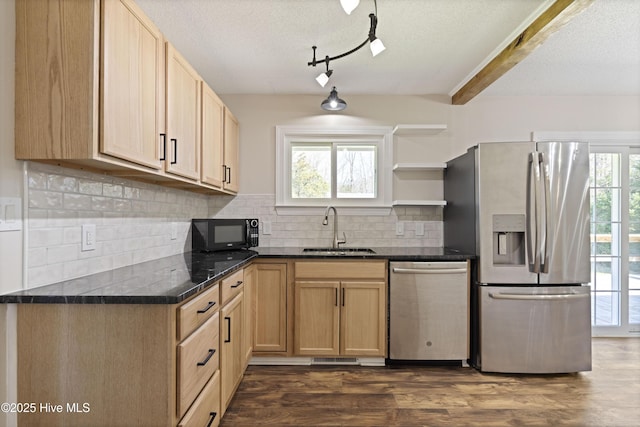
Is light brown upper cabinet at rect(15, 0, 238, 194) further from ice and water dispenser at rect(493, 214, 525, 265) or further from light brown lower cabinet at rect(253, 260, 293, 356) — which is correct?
ice and water dispenser at rect(493, 214, 525, 265)

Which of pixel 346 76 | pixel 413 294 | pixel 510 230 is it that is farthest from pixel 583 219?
pixel 346 76

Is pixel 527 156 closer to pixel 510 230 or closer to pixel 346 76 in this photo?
pixel 510 230

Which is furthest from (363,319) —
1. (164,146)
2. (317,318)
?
(164,146)

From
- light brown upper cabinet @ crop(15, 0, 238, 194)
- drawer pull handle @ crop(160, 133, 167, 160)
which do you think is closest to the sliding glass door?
drawer pull handle @ crop(160, 133, 167, 160)

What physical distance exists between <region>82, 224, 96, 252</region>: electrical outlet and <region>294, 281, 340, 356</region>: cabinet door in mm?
1460

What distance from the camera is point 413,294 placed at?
2734mm

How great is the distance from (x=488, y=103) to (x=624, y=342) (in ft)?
8.70

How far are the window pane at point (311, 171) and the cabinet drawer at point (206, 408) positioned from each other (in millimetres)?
2009

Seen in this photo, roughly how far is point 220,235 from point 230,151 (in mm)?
752

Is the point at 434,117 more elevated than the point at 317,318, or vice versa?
the point at 434,117

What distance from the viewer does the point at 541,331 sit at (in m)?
2.62

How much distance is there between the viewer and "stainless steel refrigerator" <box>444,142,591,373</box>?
2.61 metres

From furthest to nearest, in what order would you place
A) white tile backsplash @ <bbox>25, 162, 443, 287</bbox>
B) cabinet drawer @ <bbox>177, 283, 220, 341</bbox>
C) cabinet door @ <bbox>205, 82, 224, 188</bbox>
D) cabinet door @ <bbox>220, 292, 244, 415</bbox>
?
cabinet door @ <bbox>205, 82, 224, 188</bbox>
cabinet door @ <bbox>220, 292, 244, 415</bbox>
white tile backsplash @ <bbox>25, 162, 443, 287</bbox>
cabinet drawer @ <bbox>177, 283, 220, 341</bbox>

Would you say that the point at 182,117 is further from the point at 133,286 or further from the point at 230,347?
the point at 230,347
